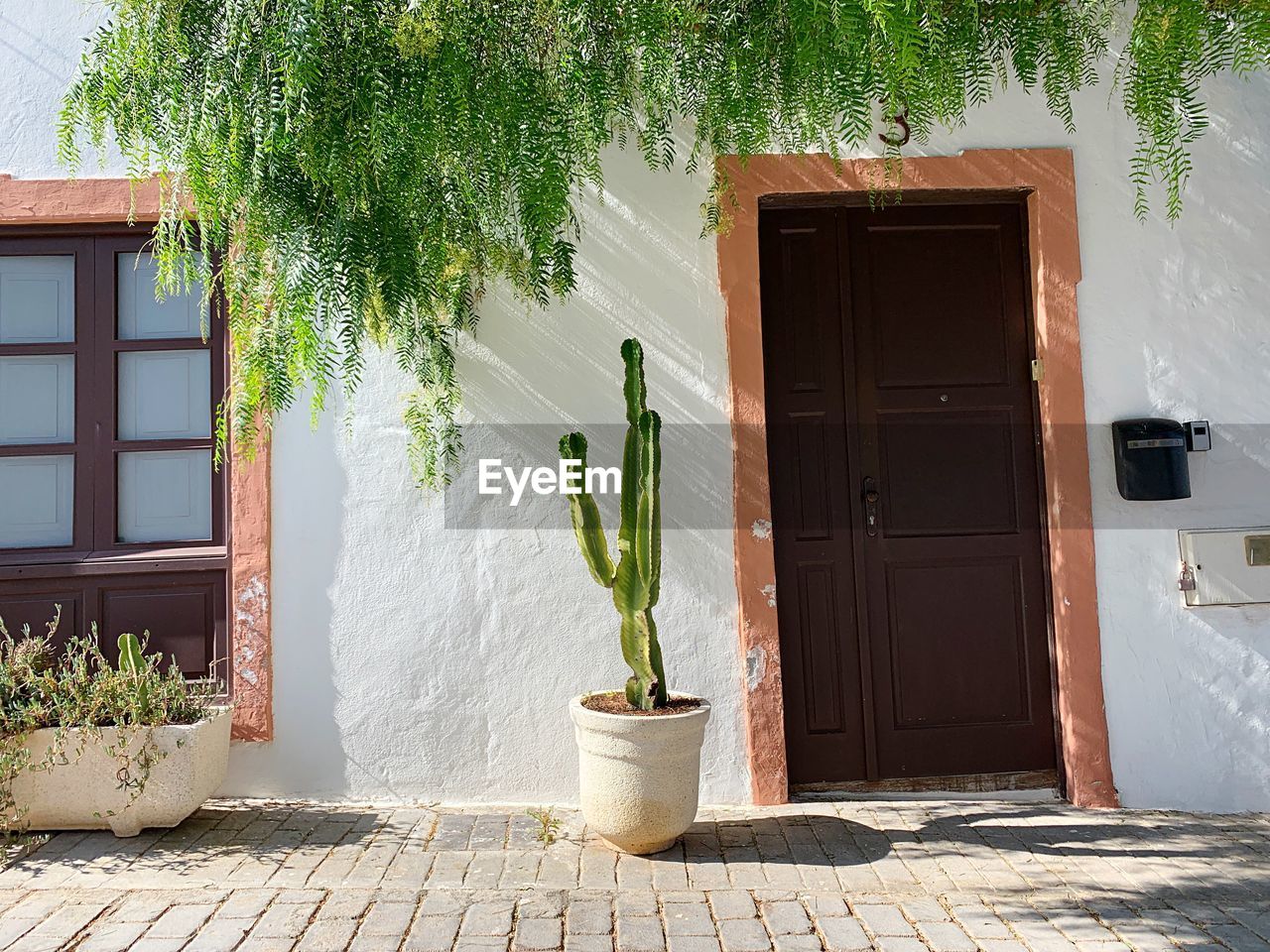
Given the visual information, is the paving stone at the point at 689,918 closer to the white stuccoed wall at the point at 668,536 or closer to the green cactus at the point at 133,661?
the white stuccoed wall at the point at 668,536

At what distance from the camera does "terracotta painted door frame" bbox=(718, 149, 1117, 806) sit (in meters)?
4.44

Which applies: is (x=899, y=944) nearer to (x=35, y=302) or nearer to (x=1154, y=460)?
(x=1154, y=460)

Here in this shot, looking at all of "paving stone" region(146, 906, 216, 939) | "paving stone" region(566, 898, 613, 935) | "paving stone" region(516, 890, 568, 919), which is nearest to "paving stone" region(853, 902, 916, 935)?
"paving stone" region(566, 898, 613, 935)

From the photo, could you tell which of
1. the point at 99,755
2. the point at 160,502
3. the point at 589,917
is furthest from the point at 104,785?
the point at 589,917

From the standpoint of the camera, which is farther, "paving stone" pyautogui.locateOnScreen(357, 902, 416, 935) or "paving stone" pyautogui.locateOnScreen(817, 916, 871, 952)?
"paving stone" pyautogui.locateOnScreen(357, 902, 416, 935)

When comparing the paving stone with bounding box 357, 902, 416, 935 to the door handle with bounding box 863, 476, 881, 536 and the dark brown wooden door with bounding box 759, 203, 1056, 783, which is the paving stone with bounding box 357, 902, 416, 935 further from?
the door handle with bounding box 863, 476, 881, 536

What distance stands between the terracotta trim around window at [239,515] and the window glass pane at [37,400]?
0.64 m

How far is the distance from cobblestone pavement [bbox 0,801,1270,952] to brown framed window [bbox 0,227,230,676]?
0.98 m

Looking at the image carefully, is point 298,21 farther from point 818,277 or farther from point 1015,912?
point 1015,912

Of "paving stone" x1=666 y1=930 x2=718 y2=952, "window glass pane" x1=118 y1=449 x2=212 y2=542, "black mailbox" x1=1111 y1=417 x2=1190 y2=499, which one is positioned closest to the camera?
"paving stone" x1=666 y1=930 x2=718 y2=952

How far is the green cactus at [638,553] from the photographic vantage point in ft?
12.9

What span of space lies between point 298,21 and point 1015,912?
3.36m

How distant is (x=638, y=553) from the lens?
12.9 feet

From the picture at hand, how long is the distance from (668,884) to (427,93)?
2.64 m
